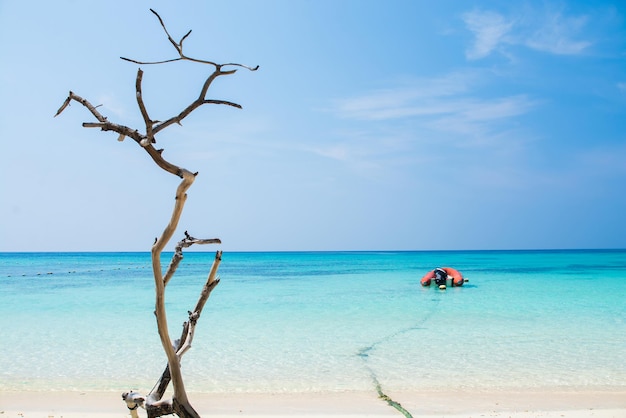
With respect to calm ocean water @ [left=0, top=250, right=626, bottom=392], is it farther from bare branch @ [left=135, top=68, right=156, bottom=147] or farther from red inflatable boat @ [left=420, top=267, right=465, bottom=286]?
red inflatable boat @ [left=420, top=267, right=465, bottom=286]

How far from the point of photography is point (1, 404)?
20.2 feet

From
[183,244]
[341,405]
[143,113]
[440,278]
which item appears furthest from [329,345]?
[440,278]

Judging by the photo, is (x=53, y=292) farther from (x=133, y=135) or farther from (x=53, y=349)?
(x=133, y=135)

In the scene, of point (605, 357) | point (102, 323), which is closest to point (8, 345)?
point (102, 323)

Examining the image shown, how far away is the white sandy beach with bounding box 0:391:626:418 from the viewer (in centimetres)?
562

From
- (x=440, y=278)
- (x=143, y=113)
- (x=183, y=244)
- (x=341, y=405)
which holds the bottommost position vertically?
(x=341, y=405)

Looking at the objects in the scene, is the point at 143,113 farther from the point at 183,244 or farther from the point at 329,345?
the point at 329,345

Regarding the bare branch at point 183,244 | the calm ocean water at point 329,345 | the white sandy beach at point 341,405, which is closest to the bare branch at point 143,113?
the bare branch at point 183,244

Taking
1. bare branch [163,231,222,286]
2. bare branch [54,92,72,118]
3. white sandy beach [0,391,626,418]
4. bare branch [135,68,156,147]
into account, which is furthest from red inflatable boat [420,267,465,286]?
bare branch [54,92,72,118]

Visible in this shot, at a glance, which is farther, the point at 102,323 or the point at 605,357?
the point at 102,323

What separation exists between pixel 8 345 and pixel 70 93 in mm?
8775

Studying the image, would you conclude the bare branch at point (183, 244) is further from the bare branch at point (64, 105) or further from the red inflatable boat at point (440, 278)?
the red inflatable boat at point (440, 278)

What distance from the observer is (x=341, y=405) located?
609cm

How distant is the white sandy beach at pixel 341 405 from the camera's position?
5617mm
